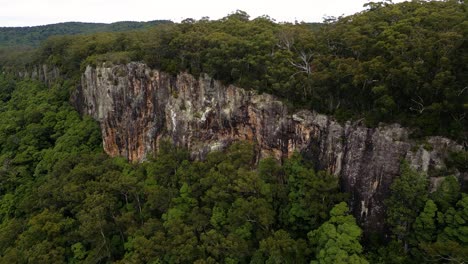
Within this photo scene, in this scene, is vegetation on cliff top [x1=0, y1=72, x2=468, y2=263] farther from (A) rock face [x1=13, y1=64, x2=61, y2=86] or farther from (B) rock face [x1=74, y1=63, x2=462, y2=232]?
(A) rock face [x1=13, y1=64, x2=61, y2=86]

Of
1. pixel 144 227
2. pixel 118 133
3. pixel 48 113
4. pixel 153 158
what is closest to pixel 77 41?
pixel 48 113

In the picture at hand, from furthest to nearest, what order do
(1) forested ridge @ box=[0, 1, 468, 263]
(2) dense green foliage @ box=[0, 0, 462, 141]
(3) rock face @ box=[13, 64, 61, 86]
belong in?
1. (3) rock face @ box=[13, 64, 61, 86]
2. (2) dense green foliage @ box=[0, 0, 462, 141]
3. (1) forested ridge @ box=[0, 1, 468, 263]

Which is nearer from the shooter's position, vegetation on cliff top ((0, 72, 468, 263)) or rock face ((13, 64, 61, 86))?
vegetation on cliff top ((0, 72, 468, 263))

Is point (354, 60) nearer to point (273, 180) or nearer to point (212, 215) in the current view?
point (273, 180)

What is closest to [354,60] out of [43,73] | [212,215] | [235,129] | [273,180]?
[273,180]

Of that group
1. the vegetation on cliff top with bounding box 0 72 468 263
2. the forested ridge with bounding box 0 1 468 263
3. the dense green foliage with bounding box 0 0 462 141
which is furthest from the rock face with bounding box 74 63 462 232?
the vegetation on cliff top with bounding box 0 72 468 263

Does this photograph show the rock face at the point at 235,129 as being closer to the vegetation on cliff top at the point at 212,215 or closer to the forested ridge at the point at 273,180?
the forested ridge at the point at 273,180

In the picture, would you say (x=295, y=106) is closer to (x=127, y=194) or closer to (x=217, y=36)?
(x=217, y=36)
